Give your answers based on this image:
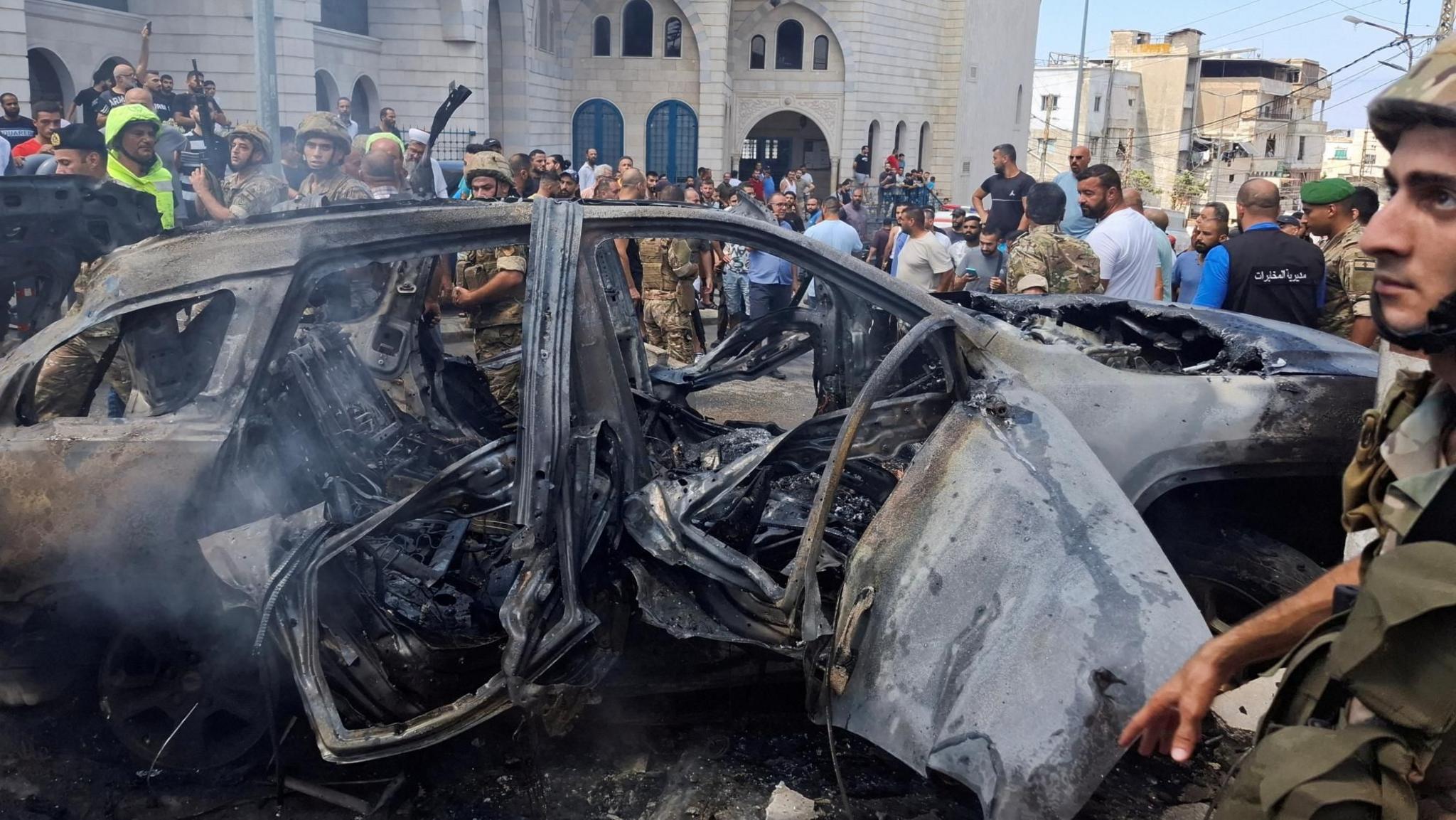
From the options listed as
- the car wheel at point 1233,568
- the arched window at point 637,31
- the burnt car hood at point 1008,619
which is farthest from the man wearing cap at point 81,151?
the arched window at point 637,31

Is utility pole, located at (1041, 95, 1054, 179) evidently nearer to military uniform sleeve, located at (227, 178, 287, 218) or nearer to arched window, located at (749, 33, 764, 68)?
arched window, located at (749, 33, 764, 68)

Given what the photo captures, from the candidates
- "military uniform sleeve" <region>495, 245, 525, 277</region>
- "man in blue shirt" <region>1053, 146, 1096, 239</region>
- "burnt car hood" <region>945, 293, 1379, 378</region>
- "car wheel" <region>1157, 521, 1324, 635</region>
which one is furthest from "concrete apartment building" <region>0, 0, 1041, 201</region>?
"car wheel" <region>1157, 521, 1324, 635</region>

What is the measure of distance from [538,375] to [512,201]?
0.59 metres

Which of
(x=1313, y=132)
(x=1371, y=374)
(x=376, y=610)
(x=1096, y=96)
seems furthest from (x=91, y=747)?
(x=1313, y=132)

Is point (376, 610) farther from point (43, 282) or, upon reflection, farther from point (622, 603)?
point (43, 282)

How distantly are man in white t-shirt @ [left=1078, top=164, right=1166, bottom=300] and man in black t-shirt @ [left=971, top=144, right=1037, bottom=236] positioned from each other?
69.6 inches

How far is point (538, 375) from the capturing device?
9.05ft

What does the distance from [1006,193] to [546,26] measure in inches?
900

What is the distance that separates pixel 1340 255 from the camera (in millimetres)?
5445

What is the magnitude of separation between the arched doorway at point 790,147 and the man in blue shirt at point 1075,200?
28.9m

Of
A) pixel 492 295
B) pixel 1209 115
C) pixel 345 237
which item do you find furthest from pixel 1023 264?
pixel 1209 115

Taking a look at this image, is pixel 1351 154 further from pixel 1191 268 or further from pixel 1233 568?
pixel 1233 568

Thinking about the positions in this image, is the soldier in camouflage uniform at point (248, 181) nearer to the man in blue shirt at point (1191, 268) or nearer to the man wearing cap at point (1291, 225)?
the man in blue shirt at point (1191, 268)

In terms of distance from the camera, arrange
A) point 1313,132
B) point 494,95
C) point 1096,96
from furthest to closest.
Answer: point 1313,132
point 1096,96
point 494,95
